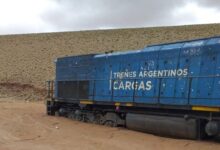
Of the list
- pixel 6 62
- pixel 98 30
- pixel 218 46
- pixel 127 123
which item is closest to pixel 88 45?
pixel 98 30

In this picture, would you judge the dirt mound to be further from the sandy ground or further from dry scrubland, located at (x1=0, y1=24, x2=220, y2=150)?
the sandy ground

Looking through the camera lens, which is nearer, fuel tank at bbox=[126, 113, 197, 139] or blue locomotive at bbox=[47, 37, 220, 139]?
blue locomotive at bbox=[47, 37, 220, 139]

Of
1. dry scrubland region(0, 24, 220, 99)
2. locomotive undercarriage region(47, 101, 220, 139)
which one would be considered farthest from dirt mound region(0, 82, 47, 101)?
locomotive undercarriage region(47, 101, 220, 139)

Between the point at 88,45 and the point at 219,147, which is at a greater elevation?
the point at 88,45

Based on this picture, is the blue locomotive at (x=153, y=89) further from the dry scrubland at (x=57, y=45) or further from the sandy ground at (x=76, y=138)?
the dry scrubland at (x=57, y=45)

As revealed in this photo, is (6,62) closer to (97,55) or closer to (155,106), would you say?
(97,55)

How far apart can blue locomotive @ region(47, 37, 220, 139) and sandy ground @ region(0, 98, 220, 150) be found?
2.09 feet

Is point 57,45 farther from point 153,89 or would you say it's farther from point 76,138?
point 76,138

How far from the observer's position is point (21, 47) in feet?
194

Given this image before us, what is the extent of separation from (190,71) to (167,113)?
6.05 feet

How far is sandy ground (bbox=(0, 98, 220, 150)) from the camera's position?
13617 mm

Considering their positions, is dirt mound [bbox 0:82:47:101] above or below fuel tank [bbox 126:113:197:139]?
above

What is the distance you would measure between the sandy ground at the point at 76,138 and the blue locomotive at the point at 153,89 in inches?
25.0

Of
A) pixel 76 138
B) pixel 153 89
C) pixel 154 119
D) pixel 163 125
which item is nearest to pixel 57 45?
pixel 153 89
